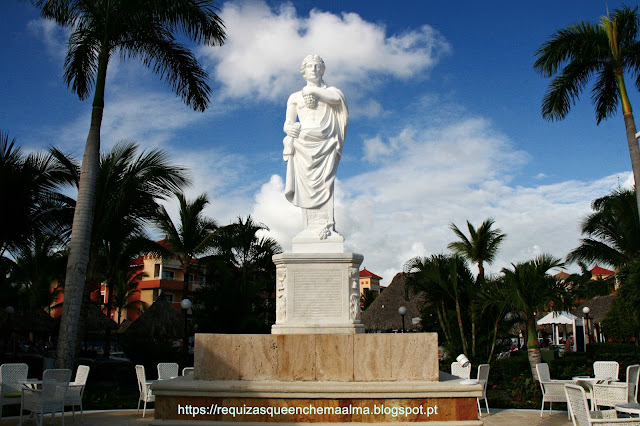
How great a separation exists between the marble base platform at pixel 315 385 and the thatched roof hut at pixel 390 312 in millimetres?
17700

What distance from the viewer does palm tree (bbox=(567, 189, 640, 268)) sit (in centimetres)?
2106

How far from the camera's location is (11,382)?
30.3ft

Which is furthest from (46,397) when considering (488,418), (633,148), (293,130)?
(633,148)

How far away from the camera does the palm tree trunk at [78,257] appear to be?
10766 mm

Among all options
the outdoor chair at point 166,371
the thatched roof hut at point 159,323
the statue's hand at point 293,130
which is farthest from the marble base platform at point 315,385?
the thatched roof hut at point 159,323

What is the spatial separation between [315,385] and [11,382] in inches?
250

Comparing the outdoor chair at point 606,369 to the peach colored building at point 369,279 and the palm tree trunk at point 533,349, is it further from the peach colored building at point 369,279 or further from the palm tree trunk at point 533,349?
the peach colored building at point 369,279

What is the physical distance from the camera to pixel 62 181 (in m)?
14.4

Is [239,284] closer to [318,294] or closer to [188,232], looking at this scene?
[188,232]

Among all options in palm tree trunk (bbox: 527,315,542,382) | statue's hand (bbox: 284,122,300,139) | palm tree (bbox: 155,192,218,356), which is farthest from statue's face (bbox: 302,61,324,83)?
palm tree (bbox: 155,192,218,356)

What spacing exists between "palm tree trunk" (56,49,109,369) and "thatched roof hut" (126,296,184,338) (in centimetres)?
865

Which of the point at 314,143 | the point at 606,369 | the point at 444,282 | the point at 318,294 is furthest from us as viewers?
the point at 444,282

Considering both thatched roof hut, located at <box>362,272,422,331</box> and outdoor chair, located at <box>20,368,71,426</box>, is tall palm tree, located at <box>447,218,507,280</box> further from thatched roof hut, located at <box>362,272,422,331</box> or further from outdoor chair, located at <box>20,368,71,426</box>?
outdoor chair, located at <box>20,368,71,426</box>

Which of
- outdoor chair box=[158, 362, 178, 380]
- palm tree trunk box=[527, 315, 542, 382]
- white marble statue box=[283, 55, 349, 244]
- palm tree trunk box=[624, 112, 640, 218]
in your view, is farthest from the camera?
palm tree trunk box=[624, 112, 640, 218]
